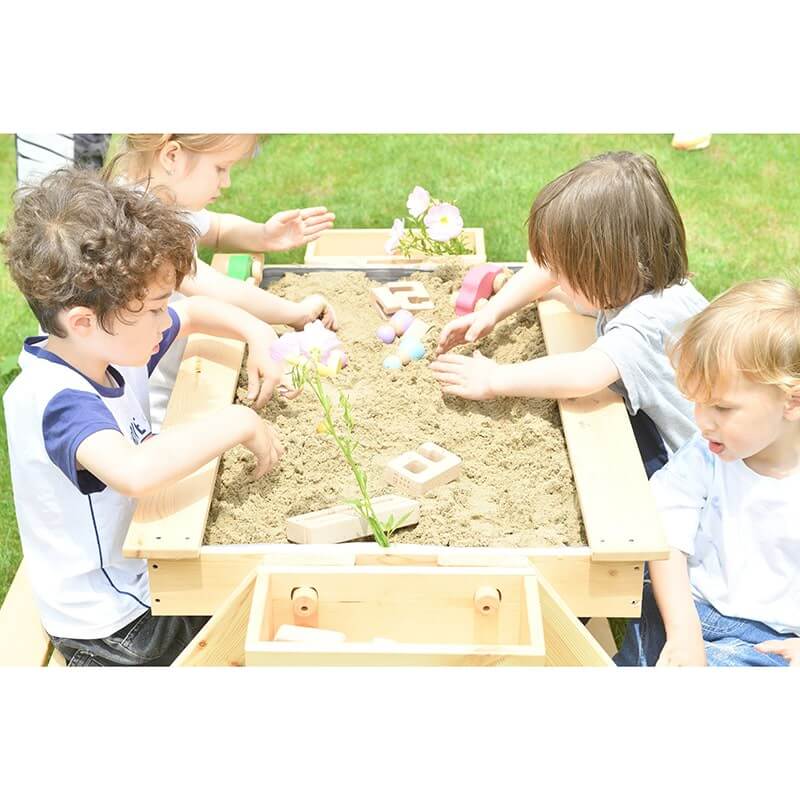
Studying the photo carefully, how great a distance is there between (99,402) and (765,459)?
1.28m

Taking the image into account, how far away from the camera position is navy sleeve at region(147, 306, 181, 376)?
254 cm

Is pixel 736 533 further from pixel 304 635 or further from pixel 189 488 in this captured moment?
pixel 189 488

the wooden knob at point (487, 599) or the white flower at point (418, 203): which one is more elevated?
the white flower at point (418, 203)

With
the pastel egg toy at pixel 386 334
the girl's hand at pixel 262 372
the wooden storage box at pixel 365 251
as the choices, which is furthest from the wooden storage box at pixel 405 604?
the wooden storage box at pixel 365 251

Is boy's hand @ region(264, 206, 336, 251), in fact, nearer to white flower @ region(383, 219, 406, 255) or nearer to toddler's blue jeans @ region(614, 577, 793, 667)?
white flower @ region(383, 219, 406, 255)

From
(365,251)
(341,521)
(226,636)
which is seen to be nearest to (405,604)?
(341,521)

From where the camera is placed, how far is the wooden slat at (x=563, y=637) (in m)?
1.91

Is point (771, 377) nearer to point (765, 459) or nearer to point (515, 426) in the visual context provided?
point (765, 459)

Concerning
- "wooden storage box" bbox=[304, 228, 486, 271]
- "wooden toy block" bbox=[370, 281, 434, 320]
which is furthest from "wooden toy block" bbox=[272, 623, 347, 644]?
"wooden storage box" bbox=[304, 228, 486, 271]

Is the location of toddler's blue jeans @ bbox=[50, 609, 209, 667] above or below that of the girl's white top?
below

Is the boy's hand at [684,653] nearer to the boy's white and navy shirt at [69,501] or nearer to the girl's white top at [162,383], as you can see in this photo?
the boy's white and navy shirt at [69,501]

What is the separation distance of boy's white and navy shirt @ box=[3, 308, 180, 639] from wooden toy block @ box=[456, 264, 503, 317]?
1.00 metres

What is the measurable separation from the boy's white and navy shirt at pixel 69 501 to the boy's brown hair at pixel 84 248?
0.40ft
